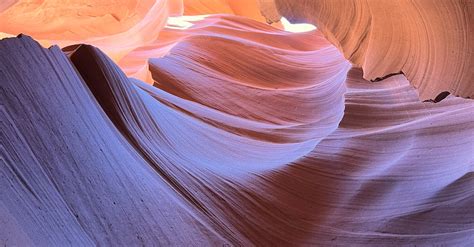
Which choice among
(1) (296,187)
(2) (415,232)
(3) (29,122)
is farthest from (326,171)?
(3) (29,122)

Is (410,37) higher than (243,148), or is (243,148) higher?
(410,37)

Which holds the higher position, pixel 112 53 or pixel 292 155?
pixel 292 155

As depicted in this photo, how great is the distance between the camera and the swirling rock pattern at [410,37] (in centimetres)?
181

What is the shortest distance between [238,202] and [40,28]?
10.0ft

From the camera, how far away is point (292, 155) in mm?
2584

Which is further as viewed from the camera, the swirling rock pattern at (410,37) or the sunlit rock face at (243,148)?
the swirling rock pattern at (410,37)

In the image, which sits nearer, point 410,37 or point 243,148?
point 410,37

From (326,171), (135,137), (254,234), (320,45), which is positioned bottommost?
(320,45)

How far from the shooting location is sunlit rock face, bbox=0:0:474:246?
4.39ft

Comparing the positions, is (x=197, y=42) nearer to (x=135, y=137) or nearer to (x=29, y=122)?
(x=135, y=137)

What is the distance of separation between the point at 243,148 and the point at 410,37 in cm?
98

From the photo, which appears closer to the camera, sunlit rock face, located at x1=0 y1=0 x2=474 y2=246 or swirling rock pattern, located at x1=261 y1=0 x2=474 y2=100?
sunlit rock face, located at x1=0 y1=0 x2=474 y2=246

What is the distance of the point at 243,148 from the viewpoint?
2.70 meters

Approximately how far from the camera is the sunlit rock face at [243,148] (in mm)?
1338
